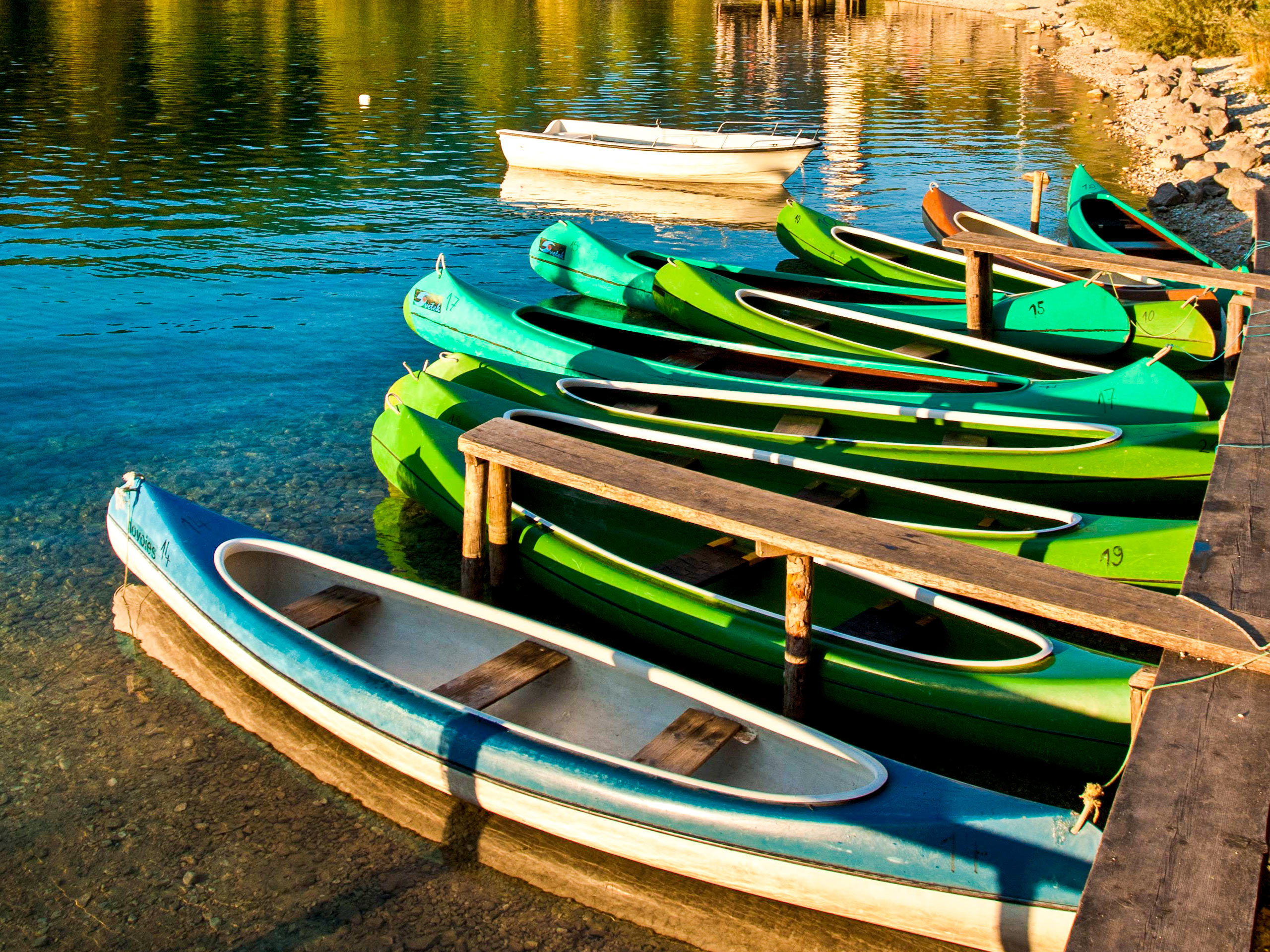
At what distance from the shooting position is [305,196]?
21891 millimetres

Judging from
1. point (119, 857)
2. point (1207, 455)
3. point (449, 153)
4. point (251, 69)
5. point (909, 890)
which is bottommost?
point (119, 857)

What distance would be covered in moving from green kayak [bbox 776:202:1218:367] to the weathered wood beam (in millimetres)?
6905

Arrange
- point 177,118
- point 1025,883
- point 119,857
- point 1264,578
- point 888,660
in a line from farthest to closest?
point 177,118 < point 888,660 < point 119,857 < point 1264,578 < point 1025,883

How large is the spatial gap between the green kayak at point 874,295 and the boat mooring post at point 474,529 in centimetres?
586

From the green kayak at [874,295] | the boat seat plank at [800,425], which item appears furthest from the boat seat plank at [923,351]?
the boat seat plank at [800,425]

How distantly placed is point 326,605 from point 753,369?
5.29m

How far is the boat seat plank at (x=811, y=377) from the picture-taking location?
10250 mm

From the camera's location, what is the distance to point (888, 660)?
634cm

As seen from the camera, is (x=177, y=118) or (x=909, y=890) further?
(x=177, y=118)

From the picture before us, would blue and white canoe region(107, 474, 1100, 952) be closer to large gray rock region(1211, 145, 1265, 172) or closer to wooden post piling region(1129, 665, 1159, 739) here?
wooden post piling region(1129, 665, 1159, 739)

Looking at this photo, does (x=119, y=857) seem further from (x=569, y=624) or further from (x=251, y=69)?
(x=251, y=69)

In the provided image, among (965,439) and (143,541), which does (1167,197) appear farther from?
(143,541)

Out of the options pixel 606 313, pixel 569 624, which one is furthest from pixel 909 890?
pixel 606 313

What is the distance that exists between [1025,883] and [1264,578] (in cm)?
204
